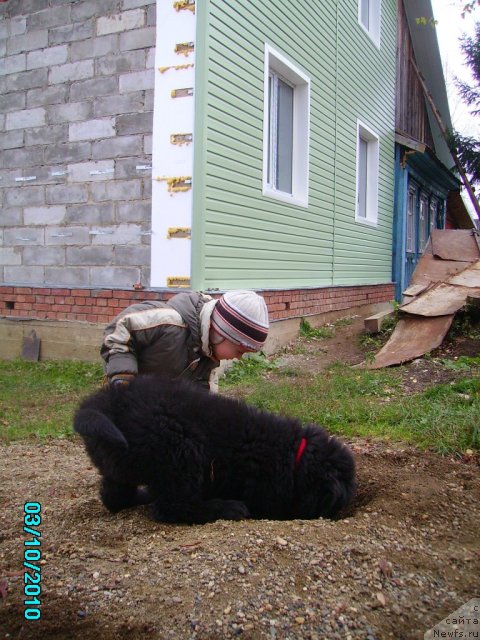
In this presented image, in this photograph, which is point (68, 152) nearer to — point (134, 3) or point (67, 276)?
point (67, 276)

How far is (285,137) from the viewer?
9469 millimetres

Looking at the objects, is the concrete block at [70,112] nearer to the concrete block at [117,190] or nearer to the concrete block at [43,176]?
the concrete block at [43,176]

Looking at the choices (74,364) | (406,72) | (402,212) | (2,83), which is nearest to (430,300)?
(74,364)

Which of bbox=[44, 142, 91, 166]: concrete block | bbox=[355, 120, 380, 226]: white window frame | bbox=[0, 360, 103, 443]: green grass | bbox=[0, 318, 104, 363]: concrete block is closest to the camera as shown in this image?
bbox=[0, 360, 103, 443]: green grass

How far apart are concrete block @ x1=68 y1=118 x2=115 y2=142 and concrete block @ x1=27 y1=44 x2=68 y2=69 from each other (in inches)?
36.0

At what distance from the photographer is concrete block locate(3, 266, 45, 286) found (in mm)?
7820

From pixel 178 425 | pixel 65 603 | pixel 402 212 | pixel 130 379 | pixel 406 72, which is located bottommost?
pixel 65 603

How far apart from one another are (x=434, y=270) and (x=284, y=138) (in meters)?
3.47

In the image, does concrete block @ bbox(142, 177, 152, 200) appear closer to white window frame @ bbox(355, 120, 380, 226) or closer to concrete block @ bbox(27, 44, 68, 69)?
concrete block @ bbox(27, 44, 68, 69)

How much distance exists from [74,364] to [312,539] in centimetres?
541

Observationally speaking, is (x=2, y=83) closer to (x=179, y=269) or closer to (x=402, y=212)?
(x=179, y=269)

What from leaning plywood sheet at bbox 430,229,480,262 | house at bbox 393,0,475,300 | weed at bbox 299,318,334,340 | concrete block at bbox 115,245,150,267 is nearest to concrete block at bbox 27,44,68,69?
concrete block at bbox 115,245,150,267

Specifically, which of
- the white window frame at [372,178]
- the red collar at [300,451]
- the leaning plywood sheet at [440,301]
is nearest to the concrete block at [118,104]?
the leaning plywood sheet at [440,301]
